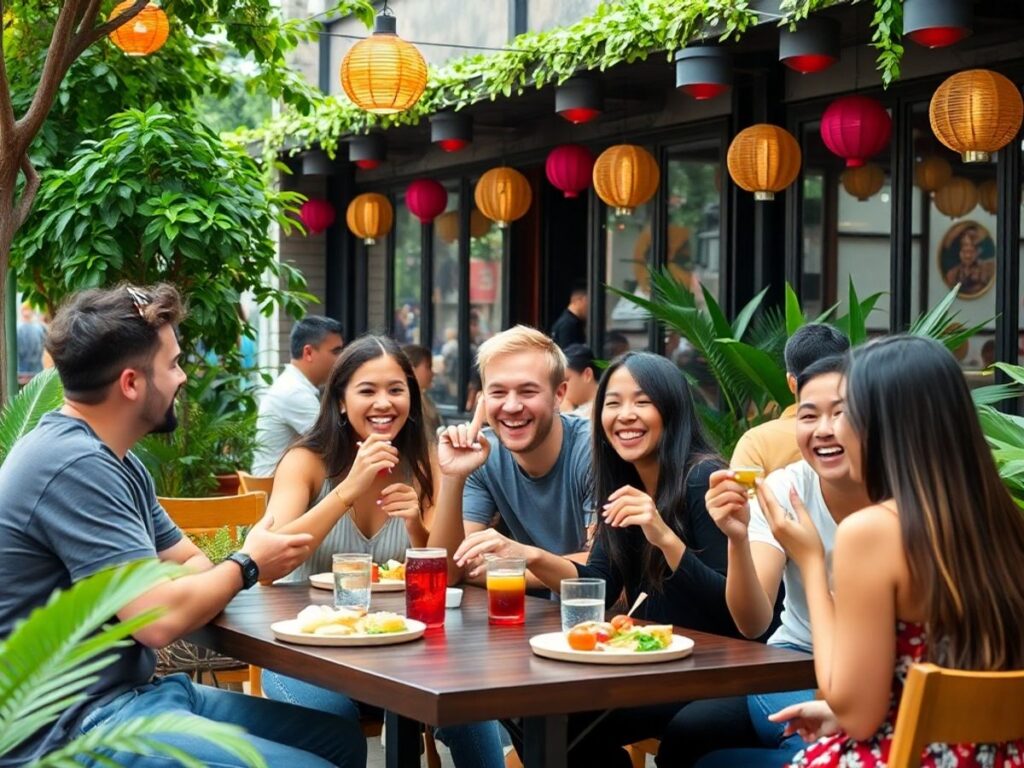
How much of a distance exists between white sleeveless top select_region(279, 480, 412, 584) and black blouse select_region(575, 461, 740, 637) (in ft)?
2.30

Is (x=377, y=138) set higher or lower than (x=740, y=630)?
higher

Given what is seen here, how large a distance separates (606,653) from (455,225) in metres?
10.3

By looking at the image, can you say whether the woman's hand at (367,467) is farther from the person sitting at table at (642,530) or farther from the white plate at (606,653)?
the white plate at (606,653)

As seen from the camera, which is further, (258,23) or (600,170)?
(600,170)

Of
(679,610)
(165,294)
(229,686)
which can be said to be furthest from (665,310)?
(165,294)

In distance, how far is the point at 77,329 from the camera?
332 cm

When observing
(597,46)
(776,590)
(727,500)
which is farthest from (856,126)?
(727,500)

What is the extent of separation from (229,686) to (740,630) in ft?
10.0

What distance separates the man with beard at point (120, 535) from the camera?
3096mm

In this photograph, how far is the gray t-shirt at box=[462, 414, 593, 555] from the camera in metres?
4.48

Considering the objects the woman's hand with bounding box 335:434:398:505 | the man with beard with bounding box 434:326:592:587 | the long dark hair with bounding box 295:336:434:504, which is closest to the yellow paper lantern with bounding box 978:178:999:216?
the man with beard with bounding box 434:326:592:587

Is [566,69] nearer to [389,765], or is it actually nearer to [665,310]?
[665,310]

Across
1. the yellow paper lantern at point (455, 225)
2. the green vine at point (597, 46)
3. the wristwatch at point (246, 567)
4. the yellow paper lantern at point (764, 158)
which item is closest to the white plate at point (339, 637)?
the wristwatch at point (246, 567)

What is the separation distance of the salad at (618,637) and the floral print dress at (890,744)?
41 cm
